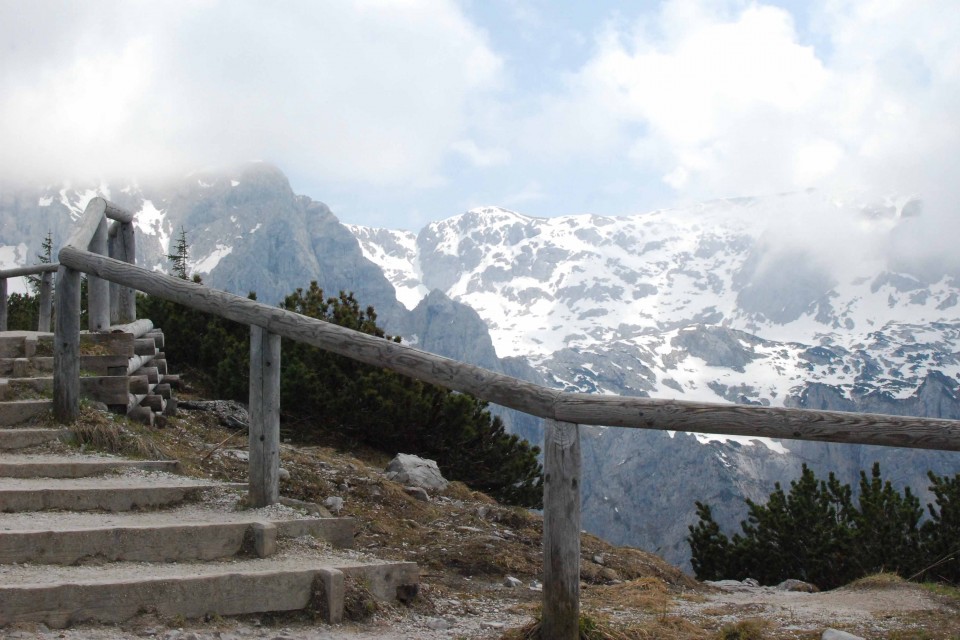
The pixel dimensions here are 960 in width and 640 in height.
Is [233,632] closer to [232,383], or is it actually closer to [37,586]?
[37,586]

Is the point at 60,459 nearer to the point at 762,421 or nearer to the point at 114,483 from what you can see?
the point at 114,483

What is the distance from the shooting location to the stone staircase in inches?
148

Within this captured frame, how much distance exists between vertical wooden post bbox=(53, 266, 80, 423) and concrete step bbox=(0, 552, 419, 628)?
2360 millimetres

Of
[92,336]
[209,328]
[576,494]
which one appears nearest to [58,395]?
[92,336]

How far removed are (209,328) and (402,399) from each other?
3.63 metres

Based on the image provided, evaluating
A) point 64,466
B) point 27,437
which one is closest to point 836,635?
point 64,466

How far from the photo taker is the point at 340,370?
13109mm

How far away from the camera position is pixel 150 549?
4379mm

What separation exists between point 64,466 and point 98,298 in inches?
94.6

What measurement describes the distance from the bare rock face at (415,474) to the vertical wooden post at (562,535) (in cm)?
525

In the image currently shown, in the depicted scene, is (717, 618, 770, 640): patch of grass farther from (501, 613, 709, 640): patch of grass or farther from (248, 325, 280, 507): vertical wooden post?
(248, 325, 280, 507): vertical wooden post

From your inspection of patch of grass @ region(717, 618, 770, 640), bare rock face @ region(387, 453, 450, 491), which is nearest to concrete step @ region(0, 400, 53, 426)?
bare rock face @ region(387, 453, 450, 491)

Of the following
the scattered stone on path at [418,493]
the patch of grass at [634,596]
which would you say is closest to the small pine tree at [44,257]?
the scattered stone on path at [418,493]

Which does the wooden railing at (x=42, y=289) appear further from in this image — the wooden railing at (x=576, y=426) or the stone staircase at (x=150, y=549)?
the wooden railing at (x=576, y=426)
